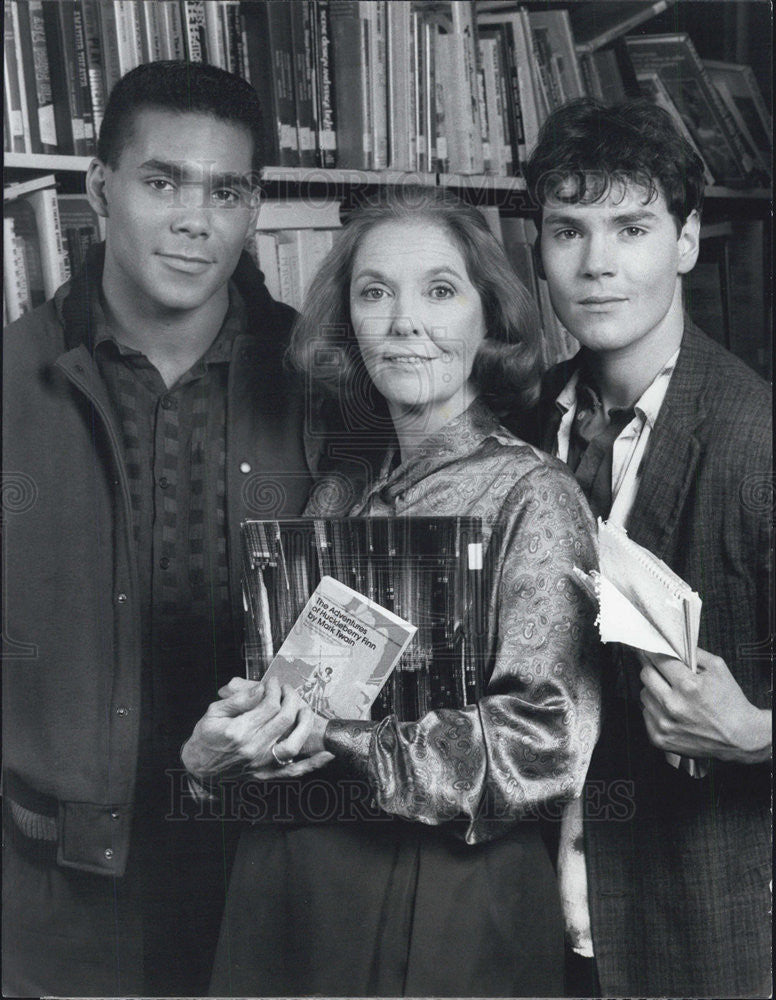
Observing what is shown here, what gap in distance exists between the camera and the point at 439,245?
1.86m

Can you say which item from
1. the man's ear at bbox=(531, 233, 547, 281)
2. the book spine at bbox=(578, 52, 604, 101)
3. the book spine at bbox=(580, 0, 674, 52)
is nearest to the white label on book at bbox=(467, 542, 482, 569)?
the man's ear at bbox=(531, 233, 547, 281)

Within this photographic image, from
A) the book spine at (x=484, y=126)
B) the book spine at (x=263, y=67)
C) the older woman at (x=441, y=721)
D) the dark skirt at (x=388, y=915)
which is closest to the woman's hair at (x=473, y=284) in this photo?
the older woman at (x=441, y=721)

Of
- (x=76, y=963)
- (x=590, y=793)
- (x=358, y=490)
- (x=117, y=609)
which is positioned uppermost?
(x=358, y=490)

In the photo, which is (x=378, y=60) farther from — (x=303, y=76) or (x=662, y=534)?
(x=662, y=534)

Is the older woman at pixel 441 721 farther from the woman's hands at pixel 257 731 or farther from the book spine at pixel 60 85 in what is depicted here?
the book spine at pixel 60 85

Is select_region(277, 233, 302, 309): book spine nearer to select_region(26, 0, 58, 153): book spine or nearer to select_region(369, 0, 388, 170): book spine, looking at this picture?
select_region(369, 0, 388, 170): book spine

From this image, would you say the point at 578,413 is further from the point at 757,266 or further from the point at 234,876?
the point at 234,876

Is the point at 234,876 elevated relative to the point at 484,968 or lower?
elevated

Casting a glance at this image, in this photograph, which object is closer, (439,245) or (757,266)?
(439,245)

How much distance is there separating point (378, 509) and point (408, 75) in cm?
80

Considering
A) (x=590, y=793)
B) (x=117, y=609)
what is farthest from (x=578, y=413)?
(x=117, y=609)

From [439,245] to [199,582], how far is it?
71cm

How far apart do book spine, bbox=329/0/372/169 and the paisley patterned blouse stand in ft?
2.07

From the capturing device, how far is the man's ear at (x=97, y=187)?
1.93 meters
